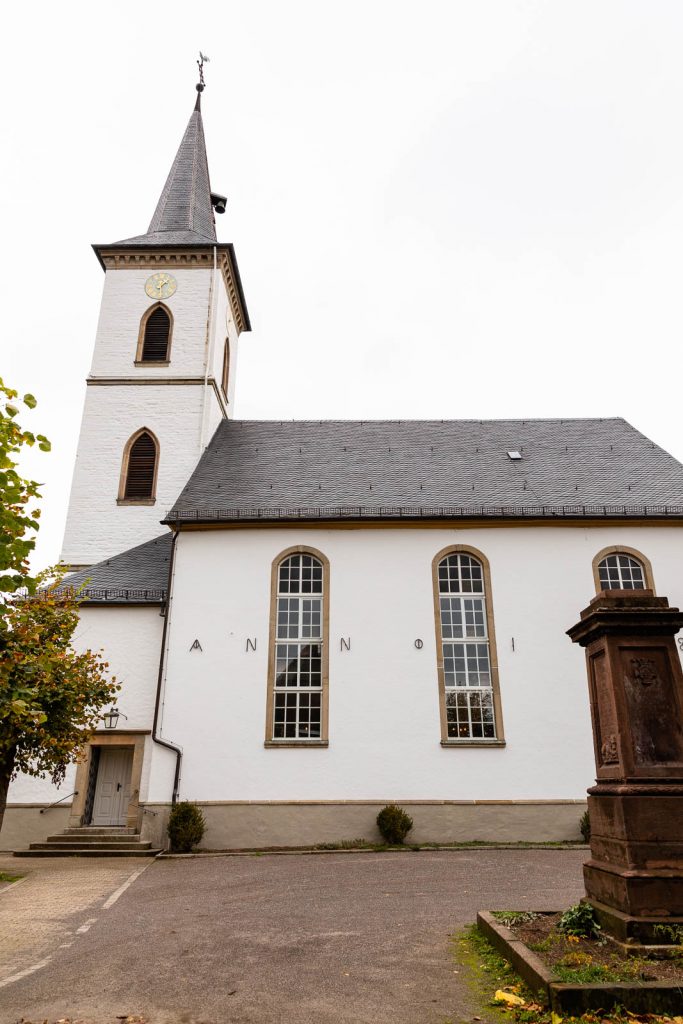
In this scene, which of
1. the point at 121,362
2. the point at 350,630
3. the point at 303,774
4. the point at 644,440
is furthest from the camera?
the point at 121,362

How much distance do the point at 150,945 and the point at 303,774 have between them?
7.70 metres

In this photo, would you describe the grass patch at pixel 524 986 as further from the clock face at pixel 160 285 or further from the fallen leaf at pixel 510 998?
the clock face at pixel 160 285

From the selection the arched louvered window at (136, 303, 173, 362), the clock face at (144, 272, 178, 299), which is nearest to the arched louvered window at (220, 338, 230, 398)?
the arched louvered window at (136, 303, 173, 362)

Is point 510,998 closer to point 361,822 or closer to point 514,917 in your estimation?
point 514,917

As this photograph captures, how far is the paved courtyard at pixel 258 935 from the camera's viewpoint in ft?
16.4

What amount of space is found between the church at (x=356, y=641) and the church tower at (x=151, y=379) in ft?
2.07

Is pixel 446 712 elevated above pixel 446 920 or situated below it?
above

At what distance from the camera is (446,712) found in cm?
1470

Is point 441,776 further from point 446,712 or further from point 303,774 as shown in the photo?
point 303,774

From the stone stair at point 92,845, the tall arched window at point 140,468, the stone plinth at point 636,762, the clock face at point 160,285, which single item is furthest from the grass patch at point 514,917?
the clock face at point 160,285

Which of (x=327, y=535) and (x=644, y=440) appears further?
(x=644, y=440)

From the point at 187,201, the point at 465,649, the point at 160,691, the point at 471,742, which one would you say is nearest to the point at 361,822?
the point at 471,742

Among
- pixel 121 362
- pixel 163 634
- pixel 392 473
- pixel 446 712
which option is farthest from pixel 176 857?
pixel 121 362

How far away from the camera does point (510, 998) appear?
15.5 feet
